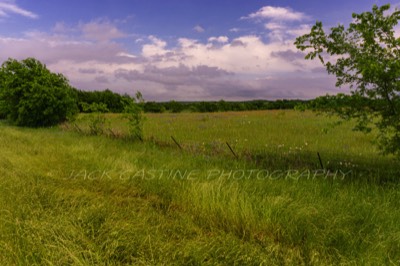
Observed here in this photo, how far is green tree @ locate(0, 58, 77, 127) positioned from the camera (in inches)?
1126

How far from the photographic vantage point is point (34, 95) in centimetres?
2817

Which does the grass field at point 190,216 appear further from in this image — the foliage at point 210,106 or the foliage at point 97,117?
the foliage at point 210,106

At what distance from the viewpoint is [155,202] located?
5668mm

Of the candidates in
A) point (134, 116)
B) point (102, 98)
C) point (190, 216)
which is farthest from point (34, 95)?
point (102, 98)

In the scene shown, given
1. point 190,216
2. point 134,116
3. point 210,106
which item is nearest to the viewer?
point 190,216

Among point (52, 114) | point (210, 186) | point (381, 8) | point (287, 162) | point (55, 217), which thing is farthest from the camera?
point (52, 114)

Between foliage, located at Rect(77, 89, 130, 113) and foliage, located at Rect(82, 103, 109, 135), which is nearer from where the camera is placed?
foliage, located at Rect(82, 103, 109, 135)

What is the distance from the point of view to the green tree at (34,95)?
28.6 meters

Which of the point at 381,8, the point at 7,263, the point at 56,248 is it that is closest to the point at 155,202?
the point at 56,248

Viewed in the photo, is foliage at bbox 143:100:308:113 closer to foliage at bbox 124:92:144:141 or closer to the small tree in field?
foliage at bbox 124:92:144:141

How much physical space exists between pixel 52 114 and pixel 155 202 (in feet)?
88.1

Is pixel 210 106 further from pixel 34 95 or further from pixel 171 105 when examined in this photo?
pixel 34 95

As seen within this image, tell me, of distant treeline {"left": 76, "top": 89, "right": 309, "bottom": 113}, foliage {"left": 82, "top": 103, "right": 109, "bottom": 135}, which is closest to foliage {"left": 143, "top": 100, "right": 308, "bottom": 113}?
distant treeline {"left": 76, "top": 89, "right": 309, "bottom": 113}

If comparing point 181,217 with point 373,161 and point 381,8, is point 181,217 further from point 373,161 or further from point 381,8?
point 373,161
